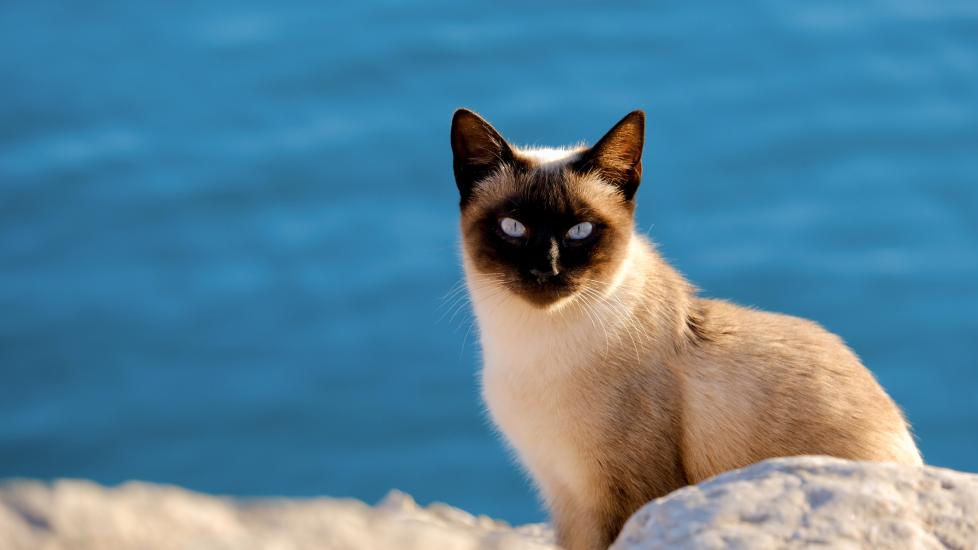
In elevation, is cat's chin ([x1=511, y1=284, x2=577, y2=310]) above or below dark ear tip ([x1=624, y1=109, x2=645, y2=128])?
below

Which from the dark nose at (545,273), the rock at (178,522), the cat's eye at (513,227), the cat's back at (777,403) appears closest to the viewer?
the rock at (178,522)

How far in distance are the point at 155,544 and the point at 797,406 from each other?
1.95 m

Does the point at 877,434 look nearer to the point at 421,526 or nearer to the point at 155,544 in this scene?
the point at 421,526

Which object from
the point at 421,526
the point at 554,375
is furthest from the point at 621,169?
the point at 421,526

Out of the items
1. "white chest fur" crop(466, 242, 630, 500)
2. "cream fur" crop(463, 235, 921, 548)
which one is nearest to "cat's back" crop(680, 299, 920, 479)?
"cream fur" crop(463, 235, 921, 548)

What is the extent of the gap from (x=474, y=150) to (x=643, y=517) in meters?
1.44

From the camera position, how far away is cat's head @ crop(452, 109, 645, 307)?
10.1 ft

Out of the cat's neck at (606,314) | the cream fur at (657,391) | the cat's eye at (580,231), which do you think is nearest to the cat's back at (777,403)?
the cream fur at (657,391)

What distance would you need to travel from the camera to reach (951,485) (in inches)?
84.4

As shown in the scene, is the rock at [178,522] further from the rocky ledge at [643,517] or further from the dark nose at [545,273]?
the dark nose at [545,273]

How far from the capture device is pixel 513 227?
314 cm

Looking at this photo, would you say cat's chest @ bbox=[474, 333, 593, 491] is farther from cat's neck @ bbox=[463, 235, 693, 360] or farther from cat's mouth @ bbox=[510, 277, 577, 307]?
cat's mouth @ bbox=[510, 277, 577, 307]

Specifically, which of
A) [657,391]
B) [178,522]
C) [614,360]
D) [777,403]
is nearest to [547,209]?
[614,360]

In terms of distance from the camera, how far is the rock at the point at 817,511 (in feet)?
6.42
